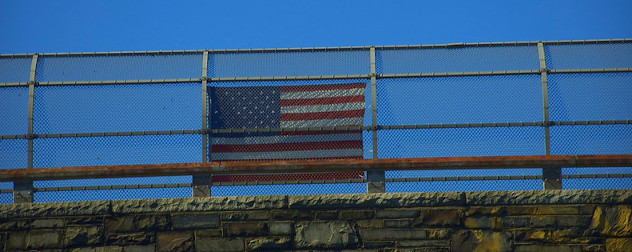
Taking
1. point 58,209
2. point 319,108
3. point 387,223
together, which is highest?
point 319,108

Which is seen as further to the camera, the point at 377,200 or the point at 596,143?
the point at 596,143

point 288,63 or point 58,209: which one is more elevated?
point 288,63

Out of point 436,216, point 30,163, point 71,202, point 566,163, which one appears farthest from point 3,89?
→ point 566,163

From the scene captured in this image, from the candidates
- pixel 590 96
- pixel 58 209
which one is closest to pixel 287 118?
pixel 58 209

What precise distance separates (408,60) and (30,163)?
3881mm

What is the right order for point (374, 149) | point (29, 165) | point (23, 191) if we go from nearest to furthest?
1. point (23, 191)
2. point (374, 149)
3. point (29, 165)

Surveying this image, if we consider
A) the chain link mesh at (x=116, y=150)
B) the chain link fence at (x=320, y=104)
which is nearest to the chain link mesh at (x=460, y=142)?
the chain link fence at (x=320, y=104)

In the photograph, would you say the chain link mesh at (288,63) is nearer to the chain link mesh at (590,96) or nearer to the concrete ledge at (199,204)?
the concrete ledge at (199,204)

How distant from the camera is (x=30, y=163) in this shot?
12.7m

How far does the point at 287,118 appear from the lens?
43.0 ft

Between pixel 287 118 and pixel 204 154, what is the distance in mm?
966

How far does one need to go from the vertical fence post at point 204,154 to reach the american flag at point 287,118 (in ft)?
0.29

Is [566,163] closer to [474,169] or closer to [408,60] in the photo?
[474,169]

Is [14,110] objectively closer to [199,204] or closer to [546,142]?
[199,204]
